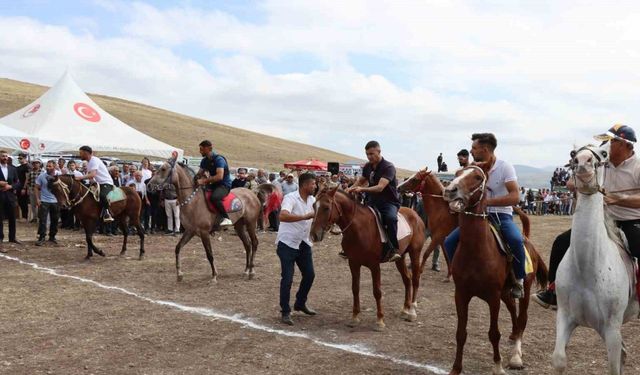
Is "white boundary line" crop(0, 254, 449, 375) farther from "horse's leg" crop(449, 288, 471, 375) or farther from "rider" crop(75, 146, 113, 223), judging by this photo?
"rider" crop(75, 146, 113, 223)

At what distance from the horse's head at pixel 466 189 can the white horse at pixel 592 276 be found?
0.91 metres

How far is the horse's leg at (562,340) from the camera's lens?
16.1 ft

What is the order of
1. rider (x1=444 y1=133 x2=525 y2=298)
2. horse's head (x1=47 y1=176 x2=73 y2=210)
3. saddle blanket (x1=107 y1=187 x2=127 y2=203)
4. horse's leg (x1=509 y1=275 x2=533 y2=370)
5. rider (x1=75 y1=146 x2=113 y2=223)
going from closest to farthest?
rider (x1=444 y1=133 x2=525 y2=298) < horse's leg (x1=509 y1=275 x2=533 y2=370) < horse's head (x1=47 y1=176 x2=73 y2=210) < rider (x1=75 y1=146 x2=113 y2=223) < saddle blanket (x1=107 y1=187 x2=127 y2=203)

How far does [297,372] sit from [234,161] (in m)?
57.0

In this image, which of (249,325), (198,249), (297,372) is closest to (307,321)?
(249,325)

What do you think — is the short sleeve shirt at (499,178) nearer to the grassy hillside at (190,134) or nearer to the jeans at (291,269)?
the jeans at (291,269)

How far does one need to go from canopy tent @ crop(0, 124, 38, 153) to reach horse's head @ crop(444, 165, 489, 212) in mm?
17644

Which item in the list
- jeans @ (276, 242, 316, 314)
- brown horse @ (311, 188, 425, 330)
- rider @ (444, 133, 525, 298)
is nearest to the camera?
rider @ (444, 133, 525, 298)

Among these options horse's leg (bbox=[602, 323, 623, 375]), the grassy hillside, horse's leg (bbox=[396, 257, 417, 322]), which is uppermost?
the grassy hillside

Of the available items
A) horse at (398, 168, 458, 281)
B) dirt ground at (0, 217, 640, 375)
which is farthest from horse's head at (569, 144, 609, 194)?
horse at (398, 168, 458, 281)

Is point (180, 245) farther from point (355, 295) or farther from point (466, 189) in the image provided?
point (466, 189)

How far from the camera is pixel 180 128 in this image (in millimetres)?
78125

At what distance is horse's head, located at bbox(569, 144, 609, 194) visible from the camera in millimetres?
4738

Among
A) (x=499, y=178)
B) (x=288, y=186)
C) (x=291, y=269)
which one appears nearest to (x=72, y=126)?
(x=288, y=186)
